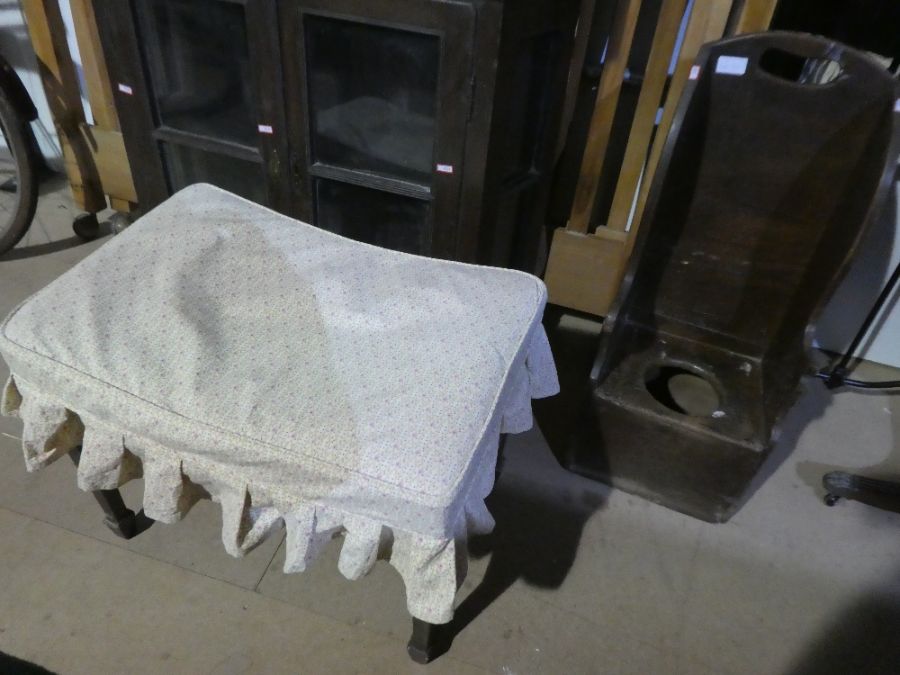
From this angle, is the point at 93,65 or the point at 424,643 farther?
the point at 93,65

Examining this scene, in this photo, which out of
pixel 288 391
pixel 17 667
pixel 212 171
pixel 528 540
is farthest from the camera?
pixel 212 171

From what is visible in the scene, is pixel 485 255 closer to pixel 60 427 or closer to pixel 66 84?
pixel 60 427

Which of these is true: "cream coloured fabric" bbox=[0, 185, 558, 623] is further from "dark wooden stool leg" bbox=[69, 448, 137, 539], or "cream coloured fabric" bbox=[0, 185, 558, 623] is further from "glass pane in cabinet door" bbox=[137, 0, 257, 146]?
"glass pane in cabinet door" bbox=[137, 0, 257, 146]

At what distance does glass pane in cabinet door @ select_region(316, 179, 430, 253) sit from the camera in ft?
4.62

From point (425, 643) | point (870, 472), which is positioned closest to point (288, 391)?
point (425, 643)

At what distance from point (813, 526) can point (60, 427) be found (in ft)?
4.61

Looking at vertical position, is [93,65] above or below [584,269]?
above

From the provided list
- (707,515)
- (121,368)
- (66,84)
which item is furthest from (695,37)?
(66,84)

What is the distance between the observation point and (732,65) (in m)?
1.16

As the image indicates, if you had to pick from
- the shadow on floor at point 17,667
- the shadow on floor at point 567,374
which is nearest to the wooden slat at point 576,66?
the shadow on floor at point 567,374

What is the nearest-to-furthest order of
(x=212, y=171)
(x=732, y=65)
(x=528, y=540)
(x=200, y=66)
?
(x=732, y=65) < (x=528, y=540) < (x=200, y=66) < (x=212, y=171)

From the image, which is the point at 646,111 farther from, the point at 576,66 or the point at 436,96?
the point at 436,96

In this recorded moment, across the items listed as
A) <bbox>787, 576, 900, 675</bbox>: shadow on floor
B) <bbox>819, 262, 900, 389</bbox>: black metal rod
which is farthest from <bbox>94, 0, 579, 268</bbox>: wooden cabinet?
<bbox>787, 576, 900, 675</bbox>: shadow on floor

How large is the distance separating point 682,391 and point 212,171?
125 centimetres
